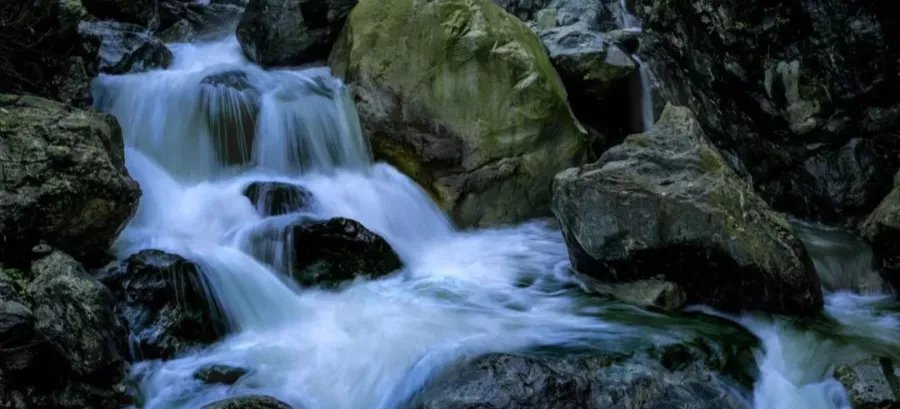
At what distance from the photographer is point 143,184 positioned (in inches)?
311

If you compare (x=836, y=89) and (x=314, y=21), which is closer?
(x=836, y=89)

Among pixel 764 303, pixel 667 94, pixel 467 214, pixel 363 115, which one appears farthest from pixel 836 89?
pixel 363 115

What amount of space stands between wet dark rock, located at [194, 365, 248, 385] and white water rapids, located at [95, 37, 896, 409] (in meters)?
0.06

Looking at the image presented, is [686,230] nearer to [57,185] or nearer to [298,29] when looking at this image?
[57,185]

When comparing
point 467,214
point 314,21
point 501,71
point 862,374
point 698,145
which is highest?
point 314,21

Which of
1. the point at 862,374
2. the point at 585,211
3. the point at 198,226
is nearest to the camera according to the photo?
the point at 862,374

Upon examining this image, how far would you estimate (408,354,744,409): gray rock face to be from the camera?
4.66 meters

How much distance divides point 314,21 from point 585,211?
5408mm

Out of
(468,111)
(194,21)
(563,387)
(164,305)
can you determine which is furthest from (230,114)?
(563,387)

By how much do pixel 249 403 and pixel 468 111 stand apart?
17.8ft

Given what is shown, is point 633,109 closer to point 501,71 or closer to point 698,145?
point 501,71

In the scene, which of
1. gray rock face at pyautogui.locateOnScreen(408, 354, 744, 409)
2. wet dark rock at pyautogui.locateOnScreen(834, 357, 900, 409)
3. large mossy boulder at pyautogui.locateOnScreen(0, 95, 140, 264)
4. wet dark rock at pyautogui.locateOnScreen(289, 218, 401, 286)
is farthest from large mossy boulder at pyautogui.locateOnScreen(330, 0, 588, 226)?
wet dark rock at pyautogui.locateOnScreen(834, 357, 900, 409)

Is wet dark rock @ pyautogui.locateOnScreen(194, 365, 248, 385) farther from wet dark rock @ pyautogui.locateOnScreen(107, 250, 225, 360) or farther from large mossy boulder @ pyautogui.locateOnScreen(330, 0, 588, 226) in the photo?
large mossy boulder @ pyautogui.locateOnScreen(330, 0, 588, 226)

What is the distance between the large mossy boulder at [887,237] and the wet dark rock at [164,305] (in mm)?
5748
